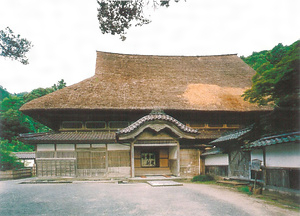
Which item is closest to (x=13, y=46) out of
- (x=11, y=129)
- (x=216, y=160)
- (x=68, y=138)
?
(x=68, y=138)

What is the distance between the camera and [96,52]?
20516mm

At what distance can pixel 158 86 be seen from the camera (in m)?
16.6

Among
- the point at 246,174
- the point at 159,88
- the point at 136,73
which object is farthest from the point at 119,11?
the point at 136,73

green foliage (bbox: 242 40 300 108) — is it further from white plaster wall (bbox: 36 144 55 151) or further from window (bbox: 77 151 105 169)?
white plaster wall (bbox: 36 144 55 151)

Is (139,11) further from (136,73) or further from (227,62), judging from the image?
(227,62)

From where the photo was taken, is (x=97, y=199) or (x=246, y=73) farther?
(x=246, y=73)

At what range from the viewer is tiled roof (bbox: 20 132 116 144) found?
42.2ft

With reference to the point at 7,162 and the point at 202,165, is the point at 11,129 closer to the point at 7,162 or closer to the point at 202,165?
the point at 7,162

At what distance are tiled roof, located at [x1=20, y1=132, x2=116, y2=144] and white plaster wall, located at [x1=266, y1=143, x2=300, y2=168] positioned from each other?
27.1ft

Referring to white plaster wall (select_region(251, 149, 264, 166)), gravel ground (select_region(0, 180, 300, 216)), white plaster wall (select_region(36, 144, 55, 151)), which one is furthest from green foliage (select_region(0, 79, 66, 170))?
white plaster wall (select_region(251, 149, 264, 166))

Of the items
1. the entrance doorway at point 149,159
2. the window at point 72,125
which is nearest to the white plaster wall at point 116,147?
the entrance doorway at point 149,159

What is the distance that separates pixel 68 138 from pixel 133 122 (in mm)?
4123

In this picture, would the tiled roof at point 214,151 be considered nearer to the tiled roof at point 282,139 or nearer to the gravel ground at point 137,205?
the tiled roof at point 282,139

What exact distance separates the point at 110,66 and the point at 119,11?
38.6 ft
